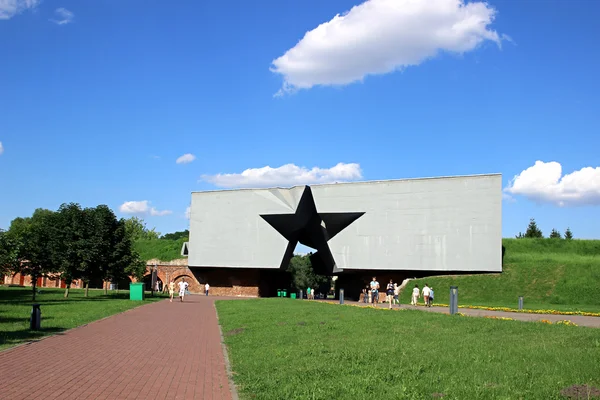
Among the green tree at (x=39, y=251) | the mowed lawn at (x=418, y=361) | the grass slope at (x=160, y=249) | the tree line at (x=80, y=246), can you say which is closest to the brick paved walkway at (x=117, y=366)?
the mowed lawn at (x=418, y=361)

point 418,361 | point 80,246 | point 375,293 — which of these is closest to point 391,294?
point 375,293

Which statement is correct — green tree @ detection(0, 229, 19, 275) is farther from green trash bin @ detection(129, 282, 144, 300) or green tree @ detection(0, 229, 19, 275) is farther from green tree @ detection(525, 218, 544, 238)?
green tree @ detection(525, 218, 544, 238)

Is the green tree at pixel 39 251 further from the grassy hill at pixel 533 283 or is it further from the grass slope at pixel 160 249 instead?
the grassy hill at pixel 533 283

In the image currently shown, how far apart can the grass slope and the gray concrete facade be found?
634 cm

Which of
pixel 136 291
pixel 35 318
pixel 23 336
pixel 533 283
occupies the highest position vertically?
pixel 533 283

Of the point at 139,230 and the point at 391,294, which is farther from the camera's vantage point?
the point at 139,230

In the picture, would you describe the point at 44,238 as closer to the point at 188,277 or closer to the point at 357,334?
the point at 188,277

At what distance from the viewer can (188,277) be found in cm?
5584

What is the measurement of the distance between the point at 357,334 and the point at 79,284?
57901mm

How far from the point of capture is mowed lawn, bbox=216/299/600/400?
283 inches

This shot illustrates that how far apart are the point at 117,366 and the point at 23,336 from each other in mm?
5504

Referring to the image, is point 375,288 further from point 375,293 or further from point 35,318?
point 35,318

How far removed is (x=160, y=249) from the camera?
61438 mm

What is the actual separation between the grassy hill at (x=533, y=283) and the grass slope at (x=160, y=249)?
1096 inches
